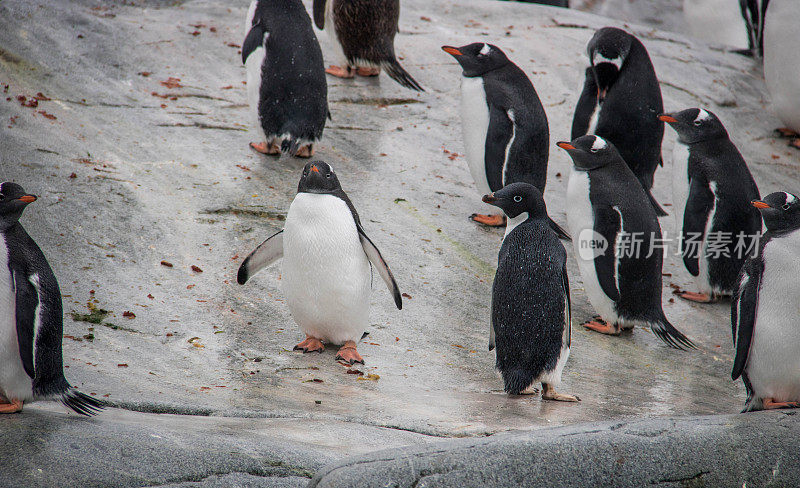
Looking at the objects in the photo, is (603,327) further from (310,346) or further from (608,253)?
(310,346)

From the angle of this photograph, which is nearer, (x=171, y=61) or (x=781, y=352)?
(x=781, y=352)

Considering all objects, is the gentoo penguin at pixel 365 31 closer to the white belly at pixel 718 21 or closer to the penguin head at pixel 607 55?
the penguin head at pixel 607 55

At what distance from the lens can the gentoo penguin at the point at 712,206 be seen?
535 cm

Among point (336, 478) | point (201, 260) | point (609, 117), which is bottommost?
point (201, 260)

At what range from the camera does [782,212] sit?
139 inches

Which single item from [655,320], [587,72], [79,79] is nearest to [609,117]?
[587,72]

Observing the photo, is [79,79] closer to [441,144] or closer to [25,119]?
[25,119]

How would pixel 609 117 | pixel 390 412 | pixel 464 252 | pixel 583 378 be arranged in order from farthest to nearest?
1. pixel 609 117
2. pixel 464 252
3. pixel 583 378
4. pixel 390 412

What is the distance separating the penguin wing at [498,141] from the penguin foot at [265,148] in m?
1.59

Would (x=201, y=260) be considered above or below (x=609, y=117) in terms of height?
below

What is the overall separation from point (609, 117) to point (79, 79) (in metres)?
4.17

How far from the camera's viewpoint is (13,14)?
6.94m

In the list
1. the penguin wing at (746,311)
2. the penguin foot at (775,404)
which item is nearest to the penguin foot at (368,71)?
the penguin wing at (746,311)

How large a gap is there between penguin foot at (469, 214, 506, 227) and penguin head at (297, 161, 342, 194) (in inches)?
73.5
